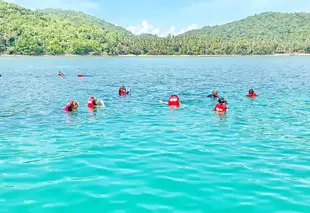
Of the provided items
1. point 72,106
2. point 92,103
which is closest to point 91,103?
point 92,103

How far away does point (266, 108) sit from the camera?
35.3 m

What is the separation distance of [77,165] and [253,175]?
8205 mm

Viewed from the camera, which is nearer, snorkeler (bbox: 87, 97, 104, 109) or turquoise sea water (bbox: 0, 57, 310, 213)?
turquoise sea water (bbox: 0, 57, 310, 213)

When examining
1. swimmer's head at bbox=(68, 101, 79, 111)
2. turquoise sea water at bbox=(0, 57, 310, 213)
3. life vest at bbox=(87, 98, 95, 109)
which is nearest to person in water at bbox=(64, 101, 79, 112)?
swimmer's head at bbox=(68, 101, 79, 111)

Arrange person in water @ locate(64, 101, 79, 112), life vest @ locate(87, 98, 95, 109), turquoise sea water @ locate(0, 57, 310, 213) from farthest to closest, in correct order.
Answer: life vest @ locate(87, 98, 95, 109)
person in water @ locate(64, 101, 79, 112)
turquoise sea water @ locate(0, 57, 310, 213)

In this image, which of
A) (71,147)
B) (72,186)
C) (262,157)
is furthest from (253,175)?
(71,147)

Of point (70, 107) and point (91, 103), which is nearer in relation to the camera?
point (70, 107)

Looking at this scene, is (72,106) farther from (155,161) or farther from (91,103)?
(155,161)

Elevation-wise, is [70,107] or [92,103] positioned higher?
[92,103]

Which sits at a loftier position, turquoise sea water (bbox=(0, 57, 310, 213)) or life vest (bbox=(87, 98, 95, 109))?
life vest (bbox=(87, 98, 95, 109))

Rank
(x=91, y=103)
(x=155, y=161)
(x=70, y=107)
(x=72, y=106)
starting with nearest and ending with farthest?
(x=155, y=161) < (x=70, y=107) < (x=72, y=106) < (x=91, y=103)

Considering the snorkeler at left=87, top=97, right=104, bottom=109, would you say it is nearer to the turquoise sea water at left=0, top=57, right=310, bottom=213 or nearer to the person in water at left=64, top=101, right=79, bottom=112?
the turquoise sea water at left=0, top=57, right=310, bottom=213

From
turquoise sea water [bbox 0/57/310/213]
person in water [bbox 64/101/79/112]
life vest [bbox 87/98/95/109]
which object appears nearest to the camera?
turquoise sea water [bbox 0/57/310/213]

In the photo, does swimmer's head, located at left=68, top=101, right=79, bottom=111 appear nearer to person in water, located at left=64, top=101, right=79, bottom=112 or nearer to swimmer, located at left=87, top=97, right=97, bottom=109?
person in water, located at left=64, top=101, right=79, bottom=112
